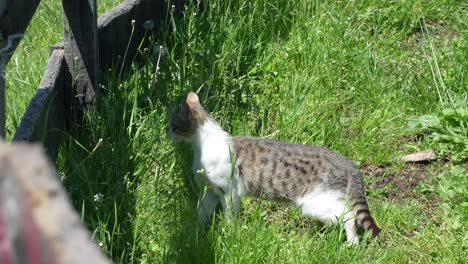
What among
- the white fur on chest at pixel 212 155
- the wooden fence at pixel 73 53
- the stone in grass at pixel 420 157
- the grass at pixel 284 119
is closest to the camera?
the wooden fence at pixel 73 53

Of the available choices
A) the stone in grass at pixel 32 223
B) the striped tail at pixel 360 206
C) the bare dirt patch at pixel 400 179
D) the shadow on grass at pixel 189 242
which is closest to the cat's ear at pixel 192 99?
the shadow on grass at pixel 189 242

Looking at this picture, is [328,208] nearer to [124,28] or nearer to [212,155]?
[212,155]

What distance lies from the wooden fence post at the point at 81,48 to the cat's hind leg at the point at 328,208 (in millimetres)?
1447

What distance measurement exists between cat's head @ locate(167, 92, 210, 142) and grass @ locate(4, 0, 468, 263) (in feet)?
0.22

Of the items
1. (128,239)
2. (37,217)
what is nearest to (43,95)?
(128,239)

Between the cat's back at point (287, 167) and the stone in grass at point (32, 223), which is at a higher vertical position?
the stone in grass at point (32, 223)

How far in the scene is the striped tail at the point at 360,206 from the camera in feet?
14.6

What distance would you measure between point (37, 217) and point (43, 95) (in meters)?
3.54

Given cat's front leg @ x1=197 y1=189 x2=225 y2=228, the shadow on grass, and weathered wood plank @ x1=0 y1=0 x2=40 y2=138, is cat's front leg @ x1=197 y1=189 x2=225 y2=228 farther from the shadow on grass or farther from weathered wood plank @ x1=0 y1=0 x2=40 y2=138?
weathered wood plank @ x1=0 y1=0 x2=40 y2=138

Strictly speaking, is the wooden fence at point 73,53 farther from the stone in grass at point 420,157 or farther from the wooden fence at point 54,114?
the stone in grass at point 420,157

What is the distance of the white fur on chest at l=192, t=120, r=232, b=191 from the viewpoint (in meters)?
4.80

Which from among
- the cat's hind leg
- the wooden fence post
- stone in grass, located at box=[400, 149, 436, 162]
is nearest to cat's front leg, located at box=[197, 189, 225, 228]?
the cat's hind leg

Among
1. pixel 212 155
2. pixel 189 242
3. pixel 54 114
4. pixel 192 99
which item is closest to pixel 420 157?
pixel 212 155

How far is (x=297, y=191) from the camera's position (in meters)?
4.65
